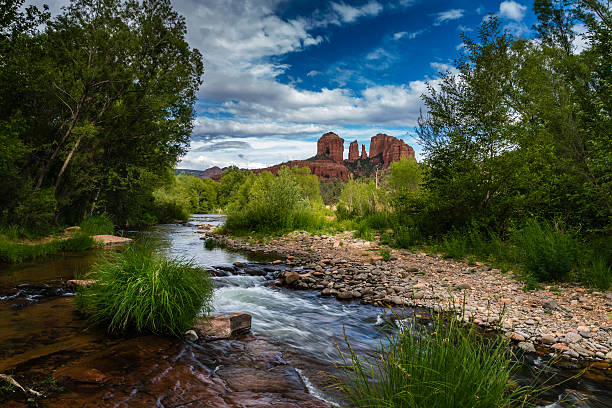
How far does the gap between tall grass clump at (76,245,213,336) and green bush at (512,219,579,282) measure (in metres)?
7.24

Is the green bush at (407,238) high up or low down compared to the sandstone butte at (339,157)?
down

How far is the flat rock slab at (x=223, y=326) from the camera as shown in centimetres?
487

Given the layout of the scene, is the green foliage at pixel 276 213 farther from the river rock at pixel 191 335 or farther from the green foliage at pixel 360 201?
the river rock at pixel 191 335

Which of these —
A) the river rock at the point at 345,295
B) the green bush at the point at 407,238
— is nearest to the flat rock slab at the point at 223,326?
the river rock at the point at 345,295

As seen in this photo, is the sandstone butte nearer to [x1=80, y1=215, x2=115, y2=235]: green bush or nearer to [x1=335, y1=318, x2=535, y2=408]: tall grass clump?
[x1=80, y1=215, x2=115, y2=235]: green bush

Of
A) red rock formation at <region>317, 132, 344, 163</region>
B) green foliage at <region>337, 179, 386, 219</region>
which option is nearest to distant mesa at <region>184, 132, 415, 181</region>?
red rock formation at <region>317, 132, 344, 163</region>

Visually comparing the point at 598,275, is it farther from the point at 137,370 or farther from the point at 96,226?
the point at 96,226

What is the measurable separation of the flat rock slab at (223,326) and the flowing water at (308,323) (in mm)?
341

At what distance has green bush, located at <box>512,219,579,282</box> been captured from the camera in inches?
258

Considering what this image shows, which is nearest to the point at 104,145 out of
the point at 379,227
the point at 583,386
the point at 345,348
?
the point at 379,227

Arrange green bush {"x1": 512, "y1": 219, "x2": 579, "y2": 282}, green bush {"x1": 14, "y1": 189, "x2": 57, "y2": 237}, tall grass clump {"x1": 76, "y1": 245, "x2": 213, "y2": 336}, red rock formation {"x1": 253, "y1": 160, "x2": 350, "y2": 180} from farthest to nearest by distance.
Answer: red rock formation {"x1": 253, "y1": 160, "x2": 350, "y2": 180} → green bush {"x1": 14, "y1": 189, "x2": 57, "y2": 237} → green bush {"x1": 512, "y1": 219, "x2": 579, "y2": 282} → tall grass clump {"x1": 76, "y1": 245, "x2": 213, "y2": 336}

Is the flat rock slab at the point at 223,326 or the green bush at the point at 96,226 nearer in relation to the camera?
the flat rock slab at the point at 223,326

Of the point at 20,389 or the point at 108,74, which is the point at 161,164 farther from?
the point at 20,389

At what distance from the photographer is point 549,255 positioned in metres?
6.63
